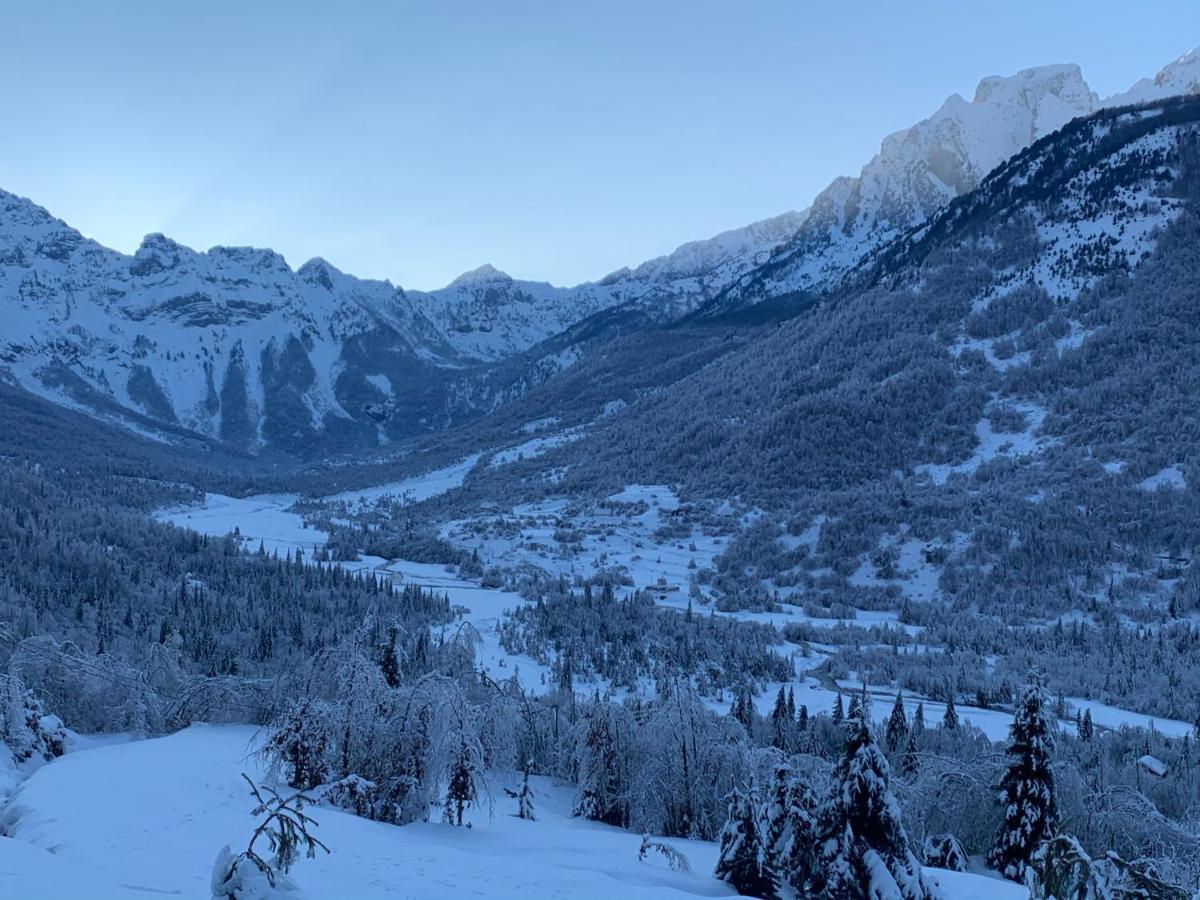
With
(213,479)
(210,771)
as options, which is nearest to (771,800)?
(210,771)

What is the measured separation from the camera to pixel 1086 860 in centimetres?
887

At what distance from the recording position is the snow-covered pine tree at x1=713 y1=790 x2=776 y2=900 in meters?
14.9

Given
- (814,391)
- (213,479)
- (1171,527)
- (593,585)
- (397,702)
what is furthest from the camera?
(213,479)

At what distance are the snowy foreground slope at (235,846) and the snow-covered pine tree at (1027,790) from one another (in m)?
3.24

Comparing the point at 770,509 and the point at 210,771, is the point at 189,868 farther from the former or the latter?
the point at 770,509

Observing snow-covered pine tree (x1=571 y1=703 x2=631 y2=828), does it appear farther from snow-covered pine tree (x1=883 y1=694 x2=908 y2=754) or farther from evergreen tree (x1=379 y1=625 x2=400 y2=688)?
snow-covered pine tree (x1=883 y1=694 x2=908 y2=754)

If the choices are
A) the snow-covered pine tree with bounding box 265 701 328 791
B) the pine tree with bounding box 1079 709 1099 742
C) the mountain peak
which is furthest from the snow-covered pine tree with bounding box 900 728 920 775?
the mountain peak

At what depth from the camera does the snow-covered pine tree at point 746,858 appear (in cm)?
1487

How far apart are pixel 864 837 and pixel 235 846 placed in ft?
36.0

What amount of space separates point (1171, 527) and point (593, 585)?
41160 millimetres

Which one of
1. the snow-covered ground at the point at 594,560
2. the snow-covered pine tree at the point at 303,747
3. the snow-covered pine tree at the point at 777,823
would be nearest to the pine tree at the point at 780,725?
the snow-covered ground at the point at 594,560

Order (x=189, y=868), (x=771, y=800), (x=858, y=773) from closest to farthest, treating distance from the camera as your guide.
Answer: (x=189, y=868) < (x=858, y=773) < (x=771, y=800)

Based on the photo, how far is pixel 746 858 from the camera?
15.0 meters

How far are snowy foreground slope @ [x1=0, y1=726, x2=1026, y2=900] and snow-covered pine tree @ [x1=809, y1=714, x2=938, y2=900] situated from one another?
1511 millimetres
